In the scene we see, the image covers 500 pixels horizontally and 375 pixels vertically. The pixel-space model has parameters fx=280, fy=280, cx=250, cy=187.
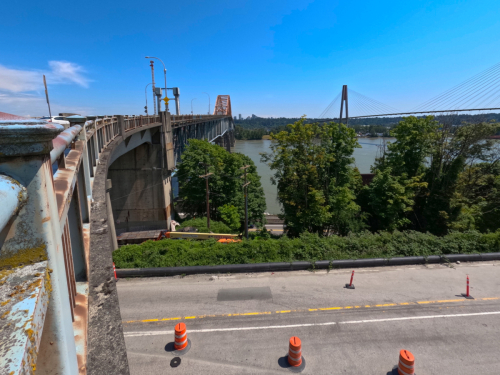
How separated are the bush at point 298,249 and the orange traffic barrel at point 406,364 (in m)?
4.39

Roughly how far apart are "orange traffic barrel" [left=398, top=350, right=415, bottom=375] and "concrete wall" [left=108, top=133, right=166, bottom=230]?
2027 centimetres

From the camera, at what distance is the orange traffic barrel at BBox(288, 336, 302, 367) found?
5.50m

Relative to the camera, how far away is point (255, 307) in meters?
7.39

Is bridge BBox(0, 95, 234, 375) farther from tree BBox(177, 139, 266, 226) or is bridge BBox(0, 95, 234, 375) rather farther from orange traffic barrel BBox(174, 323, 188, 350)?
tree BBox(177, 139, 266, 226)

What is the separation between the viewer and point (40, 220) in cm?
96

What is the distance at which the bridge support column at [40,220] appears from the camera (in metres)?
0.86

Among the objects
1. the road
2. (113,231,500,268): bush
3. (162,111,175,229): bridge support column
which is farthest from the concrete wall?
the road

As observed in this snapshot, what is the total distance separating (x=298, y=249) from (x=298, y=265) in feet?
2.39

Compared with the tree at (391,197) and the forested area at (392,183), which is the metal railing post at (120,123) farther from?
the tree at (391,197)

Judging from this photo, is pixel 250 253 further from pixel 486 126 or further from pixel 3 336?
pixel 486 126

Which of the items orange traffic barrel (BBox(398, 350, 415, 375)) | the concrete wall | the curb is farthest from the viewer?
the concrete wall

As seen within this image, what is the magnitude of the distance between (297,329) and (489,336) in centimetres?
446

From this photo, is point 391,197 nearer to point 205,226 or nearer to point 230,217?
point 230,217

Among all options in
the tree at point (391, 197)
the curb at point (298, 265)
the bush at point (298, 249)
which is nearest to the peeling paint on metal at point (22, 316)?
the curb at point (298, 265)
